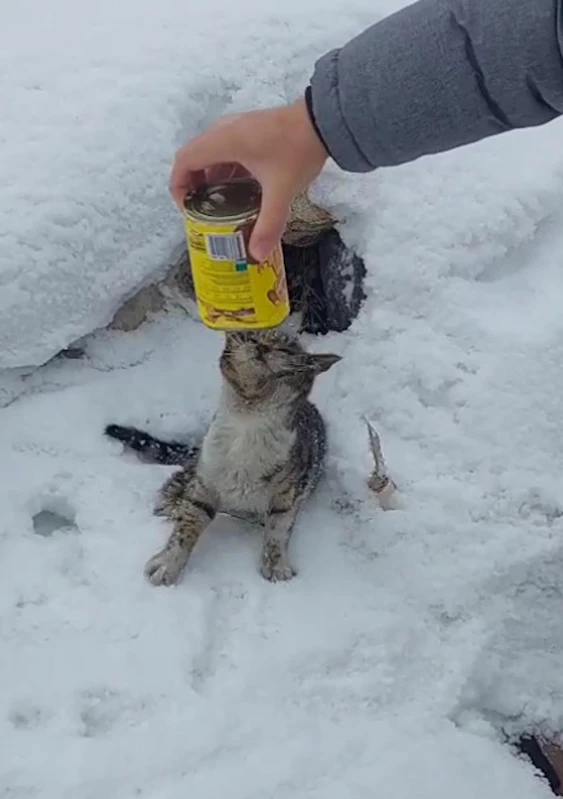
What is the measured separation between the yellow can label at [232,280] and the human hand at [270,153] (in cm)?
29

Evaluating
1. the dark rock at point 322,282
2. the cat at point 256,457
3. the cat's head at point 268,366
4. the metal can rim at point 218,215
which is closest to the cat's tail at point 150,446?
the cat at point 256,457

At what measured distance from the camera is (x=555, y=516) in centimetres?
327

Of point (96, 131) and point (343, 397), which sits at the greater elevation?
point (96, 131)

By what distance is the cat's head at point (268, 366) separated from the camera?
3195 mm

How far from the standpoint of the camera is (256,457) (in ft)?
10.9

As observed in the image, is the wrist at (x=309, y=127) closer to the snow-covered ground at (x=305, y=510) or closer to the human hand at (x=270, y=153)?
the human hand at (x=270, y=153)

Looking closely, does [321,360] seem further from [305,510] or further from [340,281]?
[340,281]

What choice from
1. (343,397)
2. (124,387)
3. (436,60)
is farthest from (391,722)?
(436,60)

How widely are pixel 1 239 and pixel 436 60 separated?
6.99 ft

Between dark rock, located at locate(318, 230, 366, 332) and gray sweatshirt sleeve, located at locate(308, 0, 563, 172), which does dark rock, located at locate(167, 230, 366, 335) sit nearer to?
dark rock, located at locate(318, 230, 366, 332)

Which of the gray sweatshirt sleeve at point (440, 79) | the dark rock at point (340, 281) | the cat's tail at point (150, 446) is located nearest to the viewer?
the gray sweatshirt sleeve at point (440, 79)

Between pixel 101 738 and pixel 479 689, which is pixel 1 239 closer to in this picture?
pixel 101 738

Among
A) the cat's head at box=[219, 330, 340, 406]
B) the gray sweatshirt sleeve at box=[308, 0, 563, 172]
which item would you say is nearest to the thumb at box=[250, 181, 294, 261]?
the gray sweatshirt sleeve at box=[308, 0, 563, 172]

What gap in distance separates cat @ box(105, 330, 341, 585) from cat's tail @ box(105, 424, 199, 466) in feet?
0.66
